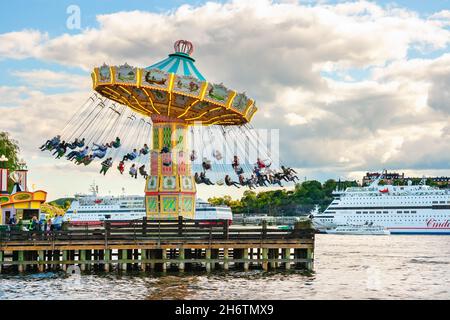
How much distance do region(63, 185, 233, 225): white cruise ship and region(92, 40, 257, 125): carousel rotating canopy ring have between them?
80.0 meters

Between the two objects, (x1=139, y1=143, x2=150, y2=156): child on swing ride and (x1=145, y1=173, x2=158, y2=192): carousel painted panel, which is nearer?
(x1=139, y1=143, x2=150, y2=156): child on swing ride

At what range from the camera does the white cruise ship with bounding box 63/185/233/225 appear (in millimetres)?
124838

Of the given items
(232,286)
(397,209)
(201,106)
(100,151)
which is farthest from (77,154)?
(397,209)

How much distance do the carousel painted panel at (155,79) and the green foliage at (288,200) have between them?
13113 centimetres

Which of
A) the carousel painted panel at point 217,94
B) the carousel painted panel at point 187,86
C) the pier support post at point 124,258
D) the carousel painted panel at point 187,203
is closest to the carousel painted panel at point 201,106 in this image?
the carousel painted panel at point 217,94

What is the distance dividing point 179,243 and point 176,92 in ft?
35.0

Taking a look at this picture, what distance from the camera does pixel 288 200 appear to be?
6944 inches

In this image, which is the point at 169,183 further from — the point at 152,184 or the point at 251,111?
the point at 251,111

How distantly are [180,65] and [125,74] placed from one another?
4.47m

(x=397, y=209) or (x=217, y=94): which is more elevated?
(x=217, y=94)

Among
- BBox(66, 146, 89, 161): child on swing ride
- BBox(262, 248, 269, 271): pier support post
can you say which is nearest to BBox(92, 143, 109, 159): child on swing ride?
BBox(66, 146, 89, 161): child on swing ride

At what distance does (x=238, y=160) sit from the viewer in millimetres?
41781

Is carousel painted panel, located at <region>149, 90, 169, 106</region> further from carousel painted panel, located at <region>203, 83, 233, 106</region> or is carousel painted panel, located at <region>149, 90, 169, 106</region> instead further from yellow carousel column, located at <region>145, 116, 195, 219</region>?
carousel painted panel, located at <region>203, 83, 233, 106</region>
